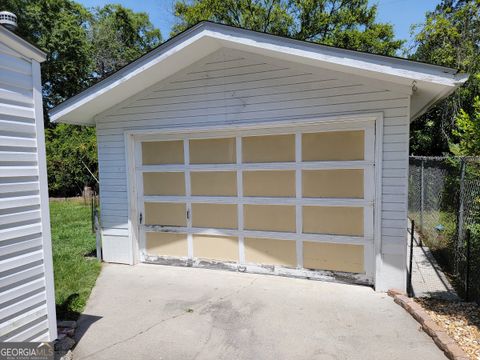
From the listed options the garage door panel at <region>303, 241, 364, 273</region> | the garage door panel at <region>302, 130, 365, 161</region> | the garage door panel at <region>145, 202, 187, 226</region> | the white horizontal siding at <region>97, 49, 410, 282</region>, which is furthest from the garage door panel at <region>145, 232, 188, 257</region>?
the garage door panel at <region>302, 130, 365, 161</region>

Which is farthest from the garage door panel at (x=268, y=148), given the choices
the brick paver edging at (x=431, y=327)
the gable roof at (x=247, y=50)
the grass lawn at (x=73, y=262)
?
the grass lawn at (x=73, y=262)

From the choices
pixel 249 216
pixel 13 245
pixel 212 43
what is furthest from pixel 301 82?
pixel 13 245

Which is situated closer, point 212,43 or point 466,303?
point 466,303

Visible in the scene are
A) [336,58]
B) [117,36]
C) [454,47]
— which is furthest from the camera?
[117,36]

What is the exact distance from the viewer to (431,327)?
138 inches

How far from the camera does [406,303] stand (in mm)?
4156

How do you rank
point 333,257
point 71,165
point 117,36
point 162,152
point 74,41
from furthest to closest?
point 117,36 < point 74,41 < point 71,165 < point 162,152 < point 333,257

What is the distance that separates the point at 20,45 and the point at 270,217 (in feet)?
12.5

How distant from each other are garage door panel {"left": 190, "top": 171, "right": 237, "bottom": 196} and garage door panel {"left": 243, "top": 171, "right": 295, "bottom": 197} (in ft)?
0.72

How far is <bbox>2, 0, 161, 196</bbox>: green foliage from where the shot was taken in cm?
2133

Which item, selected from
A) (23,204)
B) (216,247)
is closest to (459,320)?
(216,247)

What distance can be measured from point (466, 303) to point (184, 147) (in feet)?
14.6

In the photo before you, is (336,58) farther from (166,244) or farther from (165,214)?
(166,244)

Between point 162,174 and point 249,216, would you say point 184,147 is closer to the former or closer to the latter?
point 162,174
